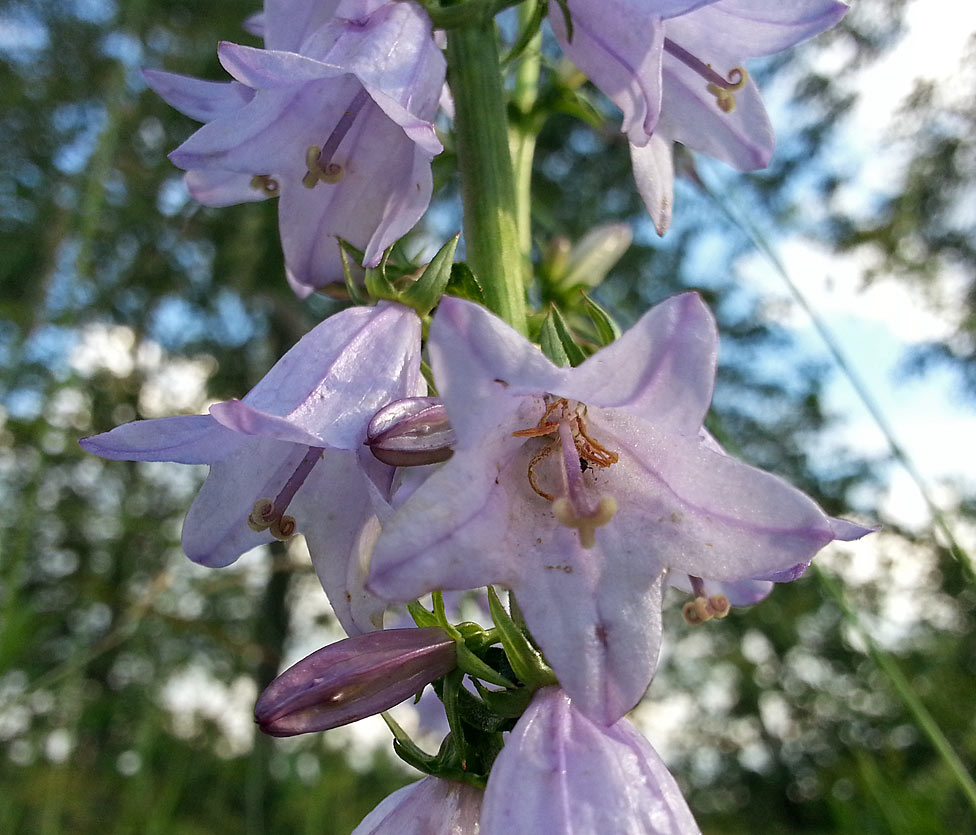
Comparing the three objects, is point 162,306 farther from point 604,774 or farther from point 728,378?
point 604,774

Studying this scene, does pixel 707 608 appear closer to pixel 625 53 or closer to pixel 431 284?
pixel 431 284

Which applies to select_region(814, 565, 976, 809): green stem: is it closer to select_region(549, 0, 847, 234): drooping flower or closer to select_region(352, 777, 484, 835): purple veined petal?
select_region(549, 0, 847, 234): drooping flower

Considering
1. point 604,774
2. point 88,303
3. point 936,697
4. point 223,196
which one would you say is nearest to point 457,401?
point 604,774

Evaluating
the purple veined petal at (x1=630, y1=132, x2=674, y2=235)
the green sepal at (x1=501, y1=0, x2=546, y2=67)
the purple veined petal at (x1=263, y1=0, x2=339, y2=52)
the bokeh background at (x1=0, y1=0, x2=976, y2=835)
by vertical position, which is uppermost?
the green sepal at (x1=501, y1=0, x2=546, y2=67)

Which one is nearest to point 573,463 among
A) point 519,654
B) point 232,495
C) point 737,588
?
point 519,654

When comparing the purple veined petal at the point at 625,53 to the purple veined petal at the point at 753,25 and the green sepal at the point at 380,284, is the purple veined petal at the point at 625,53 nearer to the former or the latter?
the purple veined petal at the point at 753,25

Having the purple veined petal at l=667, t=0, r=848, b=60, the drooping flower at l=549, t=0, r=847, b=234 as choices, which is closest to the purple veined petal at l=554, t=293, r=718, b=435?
the drooping flower at l=549, t=0, r=847, b=234

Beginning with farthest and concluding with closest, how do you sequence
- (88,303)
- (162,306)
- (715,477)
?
(162,306), (88,303), (715,477)
